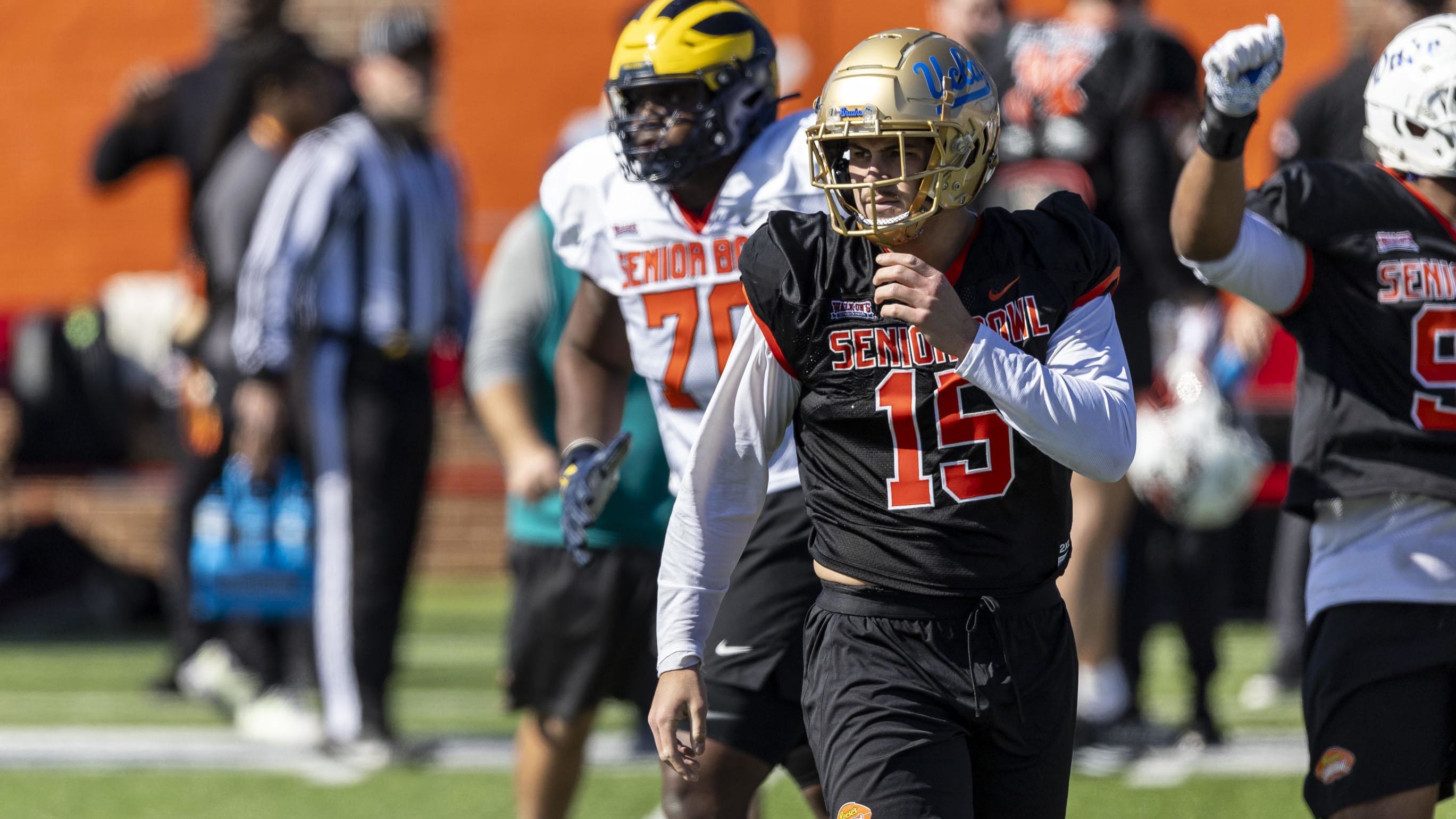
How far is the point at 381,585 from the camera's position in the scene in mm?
6199

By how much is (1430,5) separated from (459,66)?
7.64 meters

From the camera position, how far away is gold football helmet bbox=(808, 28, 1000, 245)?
9.34 feet

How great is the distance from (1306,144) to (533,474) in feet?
10.9

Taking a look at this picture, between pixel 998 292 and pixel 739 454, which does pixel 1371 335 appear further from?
→ pixel 739 454

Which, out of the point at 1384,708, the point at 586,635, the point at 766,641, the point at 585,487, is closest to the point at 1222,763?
the point at 586,635

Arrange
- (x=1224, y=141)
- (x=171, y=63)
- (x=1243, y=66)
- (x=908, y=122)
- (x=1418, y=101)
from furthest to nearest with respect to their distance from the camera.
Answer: (x=171, y=63) < (x=1418, y=101) < (x=1224, y=141) < (x=1243, y=66) < (x=908, y=122)

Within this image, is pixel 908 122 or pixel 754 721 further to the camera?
pixel 754 721

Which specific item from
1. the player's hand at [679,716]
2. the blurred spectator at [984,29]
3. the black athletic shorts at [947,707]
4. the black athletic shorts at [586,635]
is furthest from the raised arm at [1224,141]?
the blurred spectator at [984,29]

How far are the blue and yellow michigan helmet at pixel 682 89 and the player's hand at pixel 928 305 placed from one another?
3.32 feet

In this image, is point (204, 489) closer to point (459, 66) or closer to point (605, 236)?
point (605, 236)

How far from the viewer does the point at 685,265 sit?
3.69 m

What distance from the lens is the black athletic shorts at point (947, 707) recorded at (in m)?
2.84

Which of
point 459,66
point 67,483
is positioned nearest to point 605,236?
point 67,483

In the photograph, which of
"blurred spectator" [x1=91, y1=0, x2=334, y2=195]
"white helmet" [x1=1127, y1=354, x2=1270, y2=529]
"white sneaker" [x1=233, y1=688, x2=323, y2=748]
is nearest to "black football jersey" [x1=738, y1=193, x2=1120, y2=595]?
"white helmet" [x1=1127, y1=354, x2=1270, y2=529]
